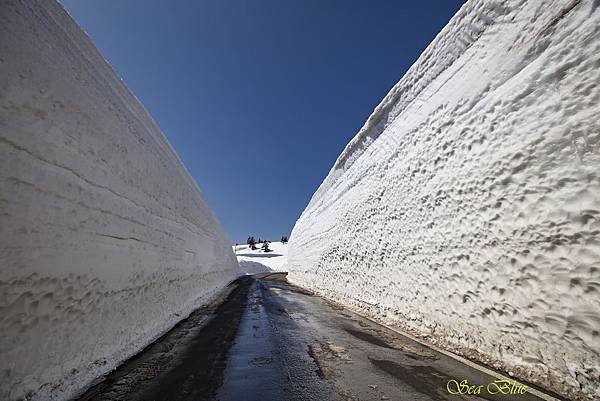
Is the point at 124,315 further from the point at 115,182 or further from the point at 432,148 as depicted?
the point at 432,148

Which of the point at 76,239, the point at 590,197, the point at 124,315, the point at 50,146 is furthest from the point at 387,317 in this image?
the point at 50,146

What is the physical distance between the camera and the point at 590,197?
76.5 inches

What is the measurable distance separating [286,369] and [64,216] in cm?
252

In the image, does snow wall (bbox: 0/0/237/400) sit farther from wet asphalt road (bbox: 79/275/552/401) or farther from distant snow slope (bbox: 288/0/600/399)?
distant snow slope (bbox: 288/0/600/399)

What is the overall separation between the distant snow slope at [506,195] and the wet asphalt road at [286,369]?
0.47 metres

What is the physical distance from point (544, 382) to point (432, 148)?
299 cm

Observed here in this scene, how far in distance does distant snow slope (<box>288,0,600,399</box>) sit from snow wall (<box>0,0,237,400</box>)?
3907mm

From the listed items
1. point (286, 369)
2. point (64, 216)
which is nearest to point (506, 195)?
point (286, 369)

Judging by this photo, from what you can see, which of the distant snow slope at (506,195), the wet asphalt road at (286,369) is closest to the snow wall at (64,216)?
the wet asphalt road at (286,369)

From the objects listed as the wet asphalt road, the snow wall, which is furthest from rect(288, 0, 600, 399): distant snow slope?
the snow wall

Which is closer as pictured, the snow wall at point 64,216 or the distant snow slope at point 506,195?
the snow wall at point 64,216

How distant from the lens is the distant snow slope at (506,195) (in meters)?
1.99

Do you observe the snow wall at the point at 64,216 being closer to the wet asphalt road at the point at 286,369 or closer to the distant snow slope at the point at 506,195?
the wet asphalt road at the point at 286,369

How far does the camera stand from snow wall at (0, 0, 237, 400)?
1.86 metres
